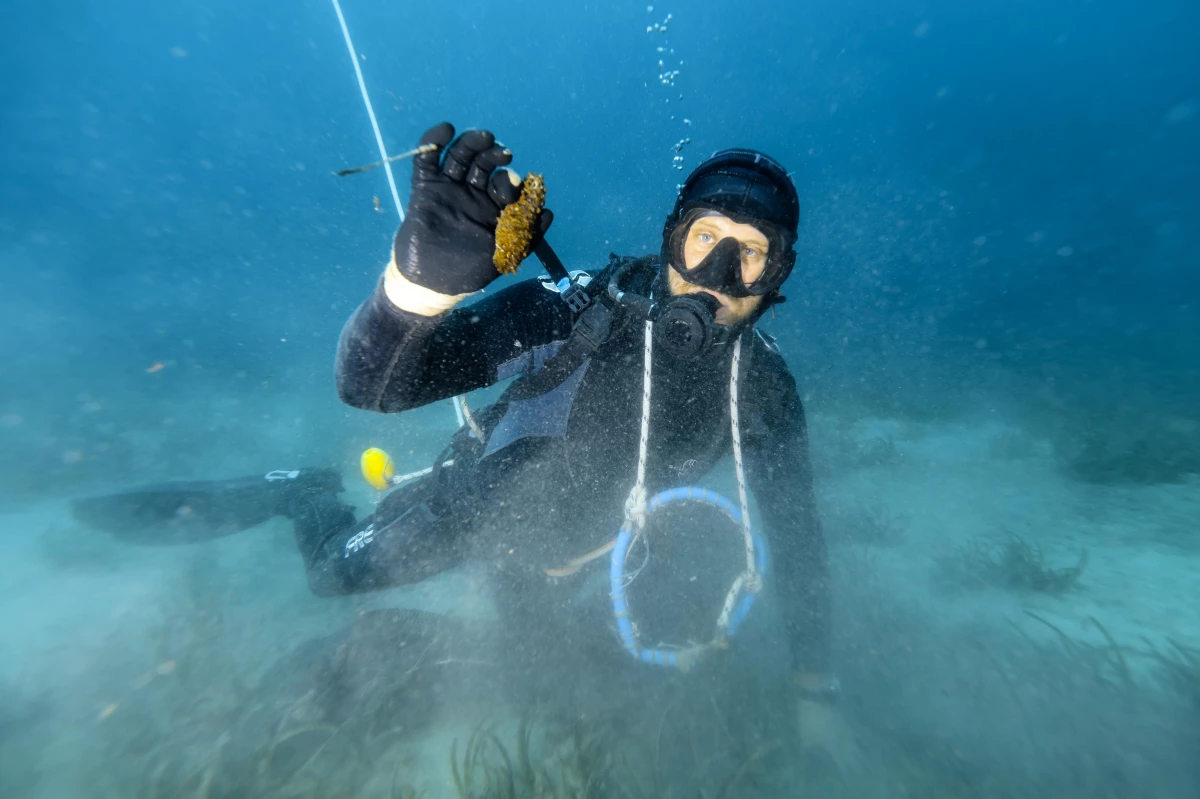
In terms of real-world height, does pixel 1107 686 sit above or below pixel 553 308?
below

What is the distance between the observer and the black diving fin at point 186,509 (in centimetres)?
554

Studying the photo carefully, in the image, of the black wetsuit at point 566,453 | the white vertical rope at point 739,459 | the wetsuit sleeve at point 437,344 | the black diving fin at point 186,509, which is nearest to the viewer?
the wetsuit sleeve at point 437,344

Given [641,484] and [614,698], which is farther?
[614,698]

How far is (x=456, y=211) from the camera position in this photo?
1515mm

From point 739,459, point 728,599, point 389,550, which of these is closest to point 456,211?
point 739,459

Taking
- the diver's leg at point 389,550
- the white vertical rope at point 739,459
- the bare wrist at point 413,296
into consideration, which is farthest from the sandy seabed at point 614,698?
the bare wrist at point 413,296

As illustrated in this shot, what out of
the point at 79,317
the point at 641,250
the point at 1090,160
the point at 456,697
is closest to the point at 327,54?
the point at 641,250

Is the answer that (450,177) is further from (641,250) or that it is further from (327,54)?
(327,54)

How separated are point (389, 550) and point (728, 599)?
2.61 m

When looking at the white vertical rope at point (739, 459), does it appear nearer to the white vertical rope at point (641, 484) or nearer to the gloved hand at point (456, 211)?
the white vertical rope at point (641, 484)

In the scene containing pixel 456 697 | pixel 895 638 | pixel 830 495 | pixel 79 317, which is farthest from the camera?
pixel 79 317

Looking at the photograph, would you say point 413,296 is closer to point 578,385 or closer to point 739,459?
point 578,385

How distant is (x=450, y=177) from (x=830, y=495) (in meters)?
8.24

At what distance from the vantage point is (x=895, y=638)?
4.64 meters
